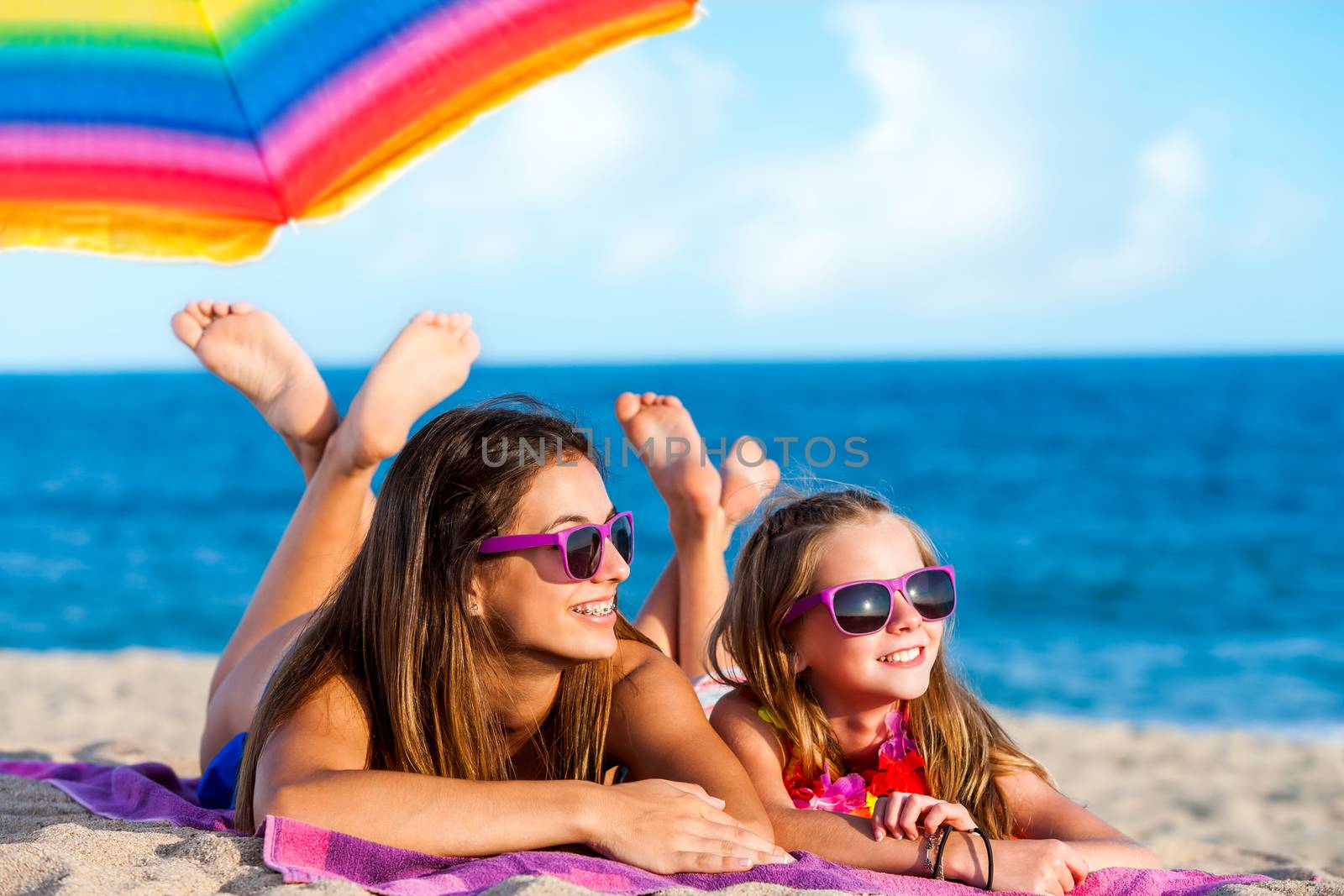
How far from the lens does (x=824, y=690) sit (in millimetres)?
3248

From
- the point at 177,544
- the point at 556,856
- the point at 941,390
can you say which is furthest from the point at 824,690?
the point at 941,390

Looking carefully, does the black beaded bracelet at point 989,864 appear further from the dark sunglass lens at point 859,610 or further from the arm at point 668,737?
the dark sunglass lens at point 859,610

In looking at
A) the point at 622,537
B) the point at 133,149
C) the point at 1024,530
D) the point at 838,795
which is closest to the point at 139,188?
the point at 133,149

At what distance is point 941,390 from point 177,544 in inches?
1379

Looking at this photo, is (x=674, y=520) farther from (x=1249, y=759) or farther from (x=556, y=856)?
(x=1249, y=759)

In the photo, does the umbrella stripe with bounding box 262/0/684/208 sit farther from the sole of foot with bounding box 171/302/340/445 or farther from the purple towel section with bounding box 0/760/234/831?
the purple towel section with bounding box 0/760/234/831

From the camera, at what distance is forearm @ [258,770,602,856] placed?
2502 millimetres

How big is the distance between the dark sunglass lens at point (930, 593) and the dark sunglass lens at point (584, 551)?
80 cm

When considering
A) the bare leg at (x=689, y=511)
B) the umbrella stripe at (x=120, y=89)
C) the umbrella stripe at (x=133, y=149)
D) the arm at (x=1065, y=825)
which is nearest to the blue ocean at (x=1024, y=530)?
the bare leg at (x=689, y=511)

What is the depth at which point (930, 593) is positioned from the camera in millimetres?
3131

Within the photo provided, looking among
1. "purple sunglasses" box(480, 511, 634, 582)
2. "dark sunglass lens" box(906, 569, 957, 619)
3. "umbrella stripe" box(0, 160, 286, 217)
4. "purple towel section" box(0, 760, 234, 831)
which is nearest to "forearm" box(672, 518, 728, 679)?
"dark sunglass lens" box(906, 569, 957, 619)

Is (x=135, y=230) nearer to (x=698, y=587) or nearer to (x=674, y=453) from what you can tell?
(x=674, y=453)

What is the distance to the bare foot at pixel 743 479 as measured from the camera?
4.26 m

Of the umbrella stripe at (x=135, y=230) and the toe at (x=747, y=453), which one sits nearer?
the umbrella stripe at (x=135, y=230)
